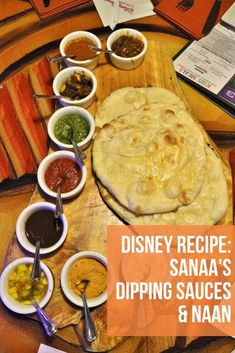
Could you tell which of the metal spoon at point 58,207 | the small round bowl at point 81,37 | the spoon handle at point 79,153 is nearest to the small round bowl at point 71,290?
the metal spoon at point 58,207

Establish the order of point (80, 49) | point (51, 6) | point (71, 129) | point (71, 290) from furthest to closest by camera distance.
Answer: point (51, 6)
point (80, 49)
point (71, 129)
point (71, 290)

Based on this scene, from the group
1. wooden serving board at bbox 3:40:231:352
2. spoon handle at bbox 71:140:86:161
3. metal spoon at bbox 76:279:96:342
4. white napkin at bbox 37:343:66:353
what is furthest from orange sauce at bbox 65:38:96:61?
white napkin at bbox 37:343:66:353

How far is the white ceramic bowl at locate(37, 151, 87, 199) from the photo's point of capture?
2854 mm

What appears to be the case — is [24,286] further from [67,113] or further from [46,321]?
[67,113]

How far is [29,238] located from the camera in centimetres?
277

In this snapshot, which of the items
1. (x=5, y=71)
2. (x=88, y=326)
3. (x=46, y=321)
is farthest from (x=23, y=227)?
(x=5, y=71)

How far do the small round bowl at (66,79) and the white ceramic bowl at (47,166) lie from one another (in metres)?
0.44

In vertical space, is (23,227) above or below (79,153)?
below

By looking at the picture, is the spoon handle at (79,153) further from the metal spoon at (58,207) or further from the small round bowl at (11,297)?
the small round bowl at (11,297)

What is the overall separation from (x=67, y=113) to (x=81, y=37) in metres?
0.76

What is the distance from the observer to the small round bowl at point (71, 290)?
102 inches

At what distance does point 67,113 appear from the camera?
123 inches

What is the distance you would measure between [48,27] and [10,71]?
571 mm

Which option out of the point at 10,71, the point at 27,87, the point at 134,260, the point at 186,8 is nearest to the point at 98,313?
the point at 134,260
